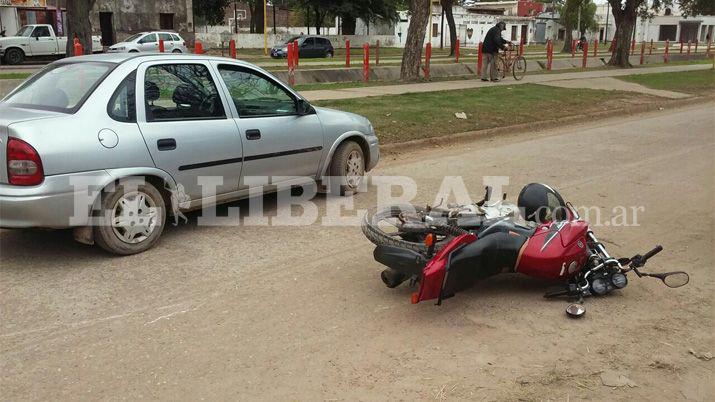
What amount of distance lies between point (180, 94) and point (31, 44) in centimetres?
2955

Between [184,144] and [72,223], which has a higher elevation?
[184,144]

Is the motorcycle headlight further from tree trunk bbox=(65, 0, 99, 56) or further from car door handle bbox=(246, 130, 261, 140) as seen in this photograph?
tree trunk bbox=(65, 0, 99, 56)

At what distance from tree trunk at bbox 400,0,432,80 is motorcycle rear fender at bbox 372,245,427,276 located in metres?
15.0

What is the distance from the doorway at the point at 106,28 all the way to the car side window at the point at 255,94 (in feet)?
138

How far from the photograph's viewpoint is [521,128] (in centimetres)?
1287

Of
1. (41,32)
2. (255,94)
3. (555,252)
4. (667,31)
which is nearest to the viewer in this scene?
(555,252)

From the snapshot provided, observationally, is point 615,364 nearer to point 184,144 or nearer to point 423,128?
point 184,144

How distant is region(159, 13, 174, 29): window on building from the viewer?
4652 centimetres

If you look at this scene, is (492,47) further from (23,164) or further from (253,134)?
(23,164)

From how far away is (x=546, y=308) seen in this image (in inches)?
175

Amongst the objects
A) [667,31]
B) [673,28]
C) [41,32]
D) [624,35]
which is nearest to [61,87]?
[624,35]

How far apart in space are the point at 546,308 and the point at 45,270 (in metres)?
3.62

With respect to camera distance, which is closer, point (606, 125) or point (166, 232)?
point (166, 232)

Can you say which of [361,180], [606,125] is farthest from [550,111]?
[361,180]
